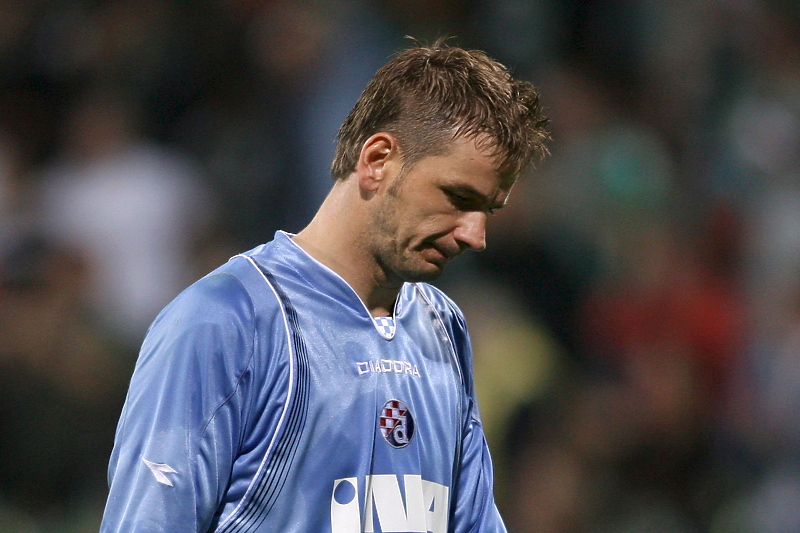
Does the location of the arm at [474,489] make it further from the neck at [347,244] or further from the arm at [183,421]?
the arm at [183,421]

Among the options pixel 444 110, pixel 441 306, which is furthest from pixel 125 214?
pixel 444 110

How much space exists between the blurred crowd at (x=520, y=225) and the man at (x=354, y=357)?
2.93 meters

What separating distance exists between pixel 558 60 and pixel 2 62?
335 centimetres

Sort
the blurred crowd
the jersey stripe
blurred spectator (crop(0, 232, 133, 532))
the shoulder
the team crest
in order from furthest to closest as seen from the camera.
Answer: the blurred crowd → blurred spectator (crop(0, 232, 133, 532)) → the shoulder → the team crest → the jersey stripe

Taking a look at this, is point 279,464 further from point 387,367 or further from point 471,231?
point 471,231

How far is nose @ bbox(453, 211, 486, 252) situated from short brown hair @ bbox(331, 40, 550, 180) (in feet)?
0.40

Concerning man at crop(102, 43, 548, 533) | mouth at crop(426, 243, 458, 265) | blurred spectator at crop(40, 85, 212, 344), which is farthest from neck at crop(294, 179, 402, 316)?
blurred spectator at crop(40, 85, 212, 344)

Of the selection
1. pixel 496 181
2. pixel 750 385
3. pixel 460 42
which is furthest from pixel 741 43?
pixel 496 181

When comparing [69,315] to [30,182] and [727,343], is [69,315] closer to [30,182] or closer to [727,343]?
[30,182]

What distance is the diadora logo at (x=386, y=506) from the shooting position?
89.9 inches

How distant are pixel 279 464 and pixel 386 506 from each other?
0.28m

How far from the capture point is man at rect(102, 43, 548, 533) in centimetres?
212

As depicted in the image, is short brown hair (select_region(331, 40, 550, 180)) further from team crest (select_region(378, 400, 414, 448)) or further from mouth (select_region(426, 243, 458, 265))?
team crest (select_region(378, 400, 414, 448))

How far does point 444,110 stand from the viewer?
2.47 meters
